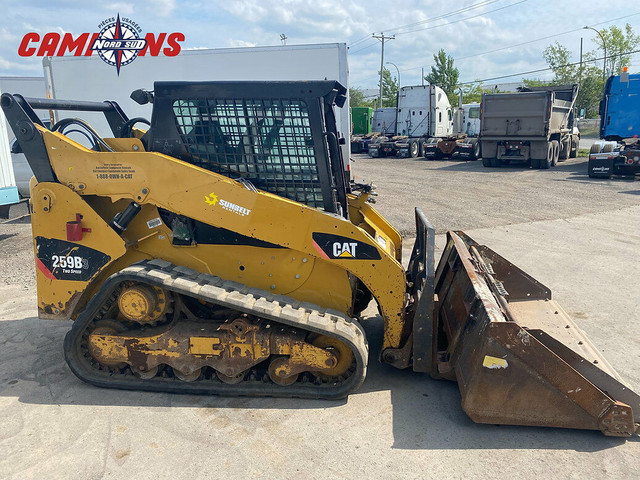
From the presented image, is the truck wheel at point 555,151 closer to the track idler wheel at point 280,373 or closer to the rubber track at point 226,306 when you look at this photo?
the rubber track at point 226,306

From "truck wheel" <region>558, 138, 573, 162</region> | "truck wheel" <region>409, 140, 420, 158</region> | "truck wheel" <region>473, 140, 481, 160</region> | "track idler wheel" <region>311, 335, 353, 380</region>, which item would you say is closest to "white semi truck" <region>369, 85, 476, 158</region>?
"truck wheel" <region>409, 140, 420, 158</region>

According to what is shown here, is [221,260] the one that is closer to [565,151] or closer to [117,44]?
[117,44]

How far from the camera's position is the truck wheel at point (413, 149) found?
1063 inches

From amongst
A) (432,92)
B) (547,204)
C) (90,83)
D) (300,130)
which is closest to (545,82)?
(432,92)

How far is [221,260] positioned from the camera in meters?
4.11

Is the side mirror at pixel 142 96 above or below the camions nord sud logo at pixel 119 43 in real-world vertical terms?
below

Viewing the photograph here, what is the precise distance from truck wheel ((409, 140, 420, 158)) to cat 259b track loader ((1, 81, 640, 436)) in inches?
929

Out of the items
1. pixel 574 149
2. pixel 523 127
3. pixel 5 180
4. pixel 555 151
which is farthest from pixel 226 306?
pixel 574 149

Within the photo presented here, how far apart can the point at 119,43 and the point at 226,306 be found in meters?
10.0

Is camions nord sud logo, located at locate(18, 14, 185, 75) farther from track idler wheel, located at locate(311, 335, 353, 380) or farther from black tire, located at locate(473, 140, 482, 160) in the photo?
black tire, located at locate(473, 140, 482, 160)

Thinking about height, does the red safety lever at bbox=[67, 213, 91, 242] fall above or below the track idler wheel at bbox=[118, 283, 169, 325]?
above

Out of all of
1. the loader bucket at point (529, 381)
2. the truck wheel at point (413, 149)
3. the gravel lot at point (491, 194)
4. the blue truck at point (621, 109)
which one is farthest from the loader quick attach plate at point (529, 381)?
the truck wheel at point (413, 149)

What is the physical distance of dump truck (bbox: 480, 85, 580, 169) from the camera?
61.2 ft

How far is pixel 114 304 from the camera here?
13.0ft
